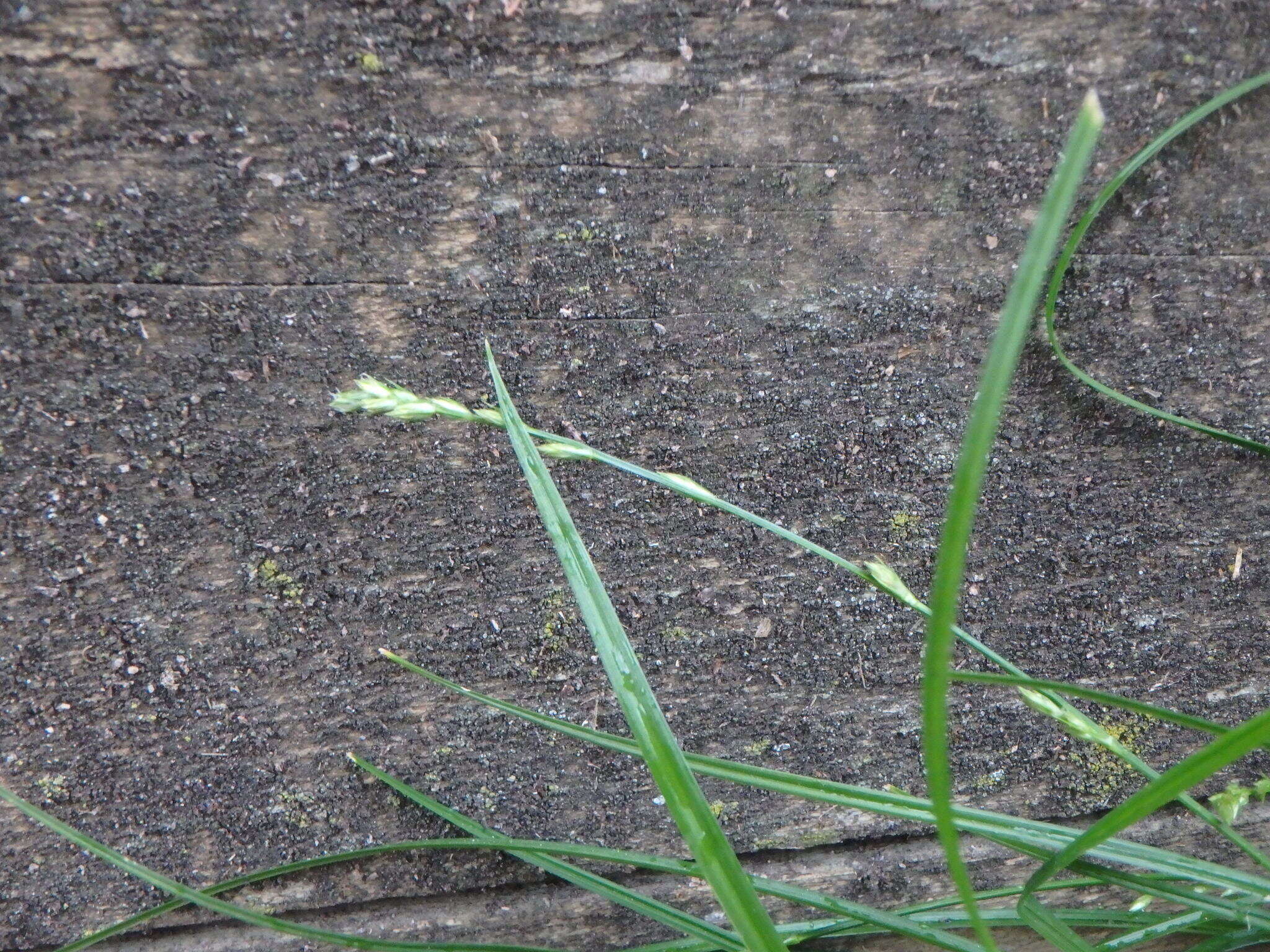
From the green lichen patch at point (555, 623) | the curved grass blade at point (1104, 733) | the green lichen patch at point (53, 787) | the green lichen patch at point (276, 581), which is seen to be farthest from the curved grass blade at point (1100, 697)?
the green lichen patch at point (53, 787)

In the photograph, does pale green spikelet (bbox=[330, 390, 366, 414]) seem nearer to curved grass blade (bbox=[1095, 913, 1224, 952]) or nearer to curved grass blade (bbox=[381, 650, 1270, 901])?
curved grass blade (bbox=[381, 650, 1270, 901])

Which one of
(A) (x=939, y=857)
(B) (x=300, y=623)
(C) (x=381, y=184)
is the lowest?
(A) (x=939, y=857)

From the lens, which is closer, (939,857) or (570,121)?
(570,121)

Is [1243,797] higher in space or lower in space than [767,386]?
lower

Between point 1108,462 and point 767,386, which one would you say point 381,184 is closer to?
point 767,386

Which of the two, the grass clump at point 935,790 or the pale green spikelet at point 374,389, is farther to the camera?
the pale green spikelet at point 374,389

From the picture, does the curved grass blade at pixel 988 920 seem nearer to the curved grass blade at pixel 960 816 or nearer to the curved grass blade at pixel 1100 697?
the curved grass blade at pixel 960 816

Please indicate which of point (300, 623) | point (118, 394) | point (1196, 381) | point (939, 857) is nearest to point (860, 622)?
point (939, 857)

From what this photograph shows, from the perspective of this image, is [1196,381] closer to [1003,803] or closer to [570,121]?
[1003,803]
